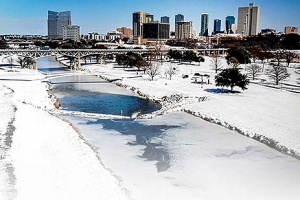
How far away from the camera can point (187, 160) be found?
13.0 m

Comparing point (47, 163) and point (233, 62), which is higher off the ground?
point (233, 62)

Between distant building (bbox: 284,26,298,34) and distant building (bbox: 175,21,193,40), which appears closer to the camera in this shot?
distant building (bbox: 284,26,298,34)

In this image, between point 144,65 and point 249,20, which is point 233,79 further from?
point 249,20

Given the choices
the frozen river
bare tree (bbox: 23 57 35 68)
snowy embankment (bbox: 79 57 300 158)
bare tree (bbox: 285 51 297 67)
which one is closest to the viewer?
the frozen river

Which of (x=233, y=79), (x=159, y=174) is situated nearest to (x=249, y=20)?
(x=233, y=79)

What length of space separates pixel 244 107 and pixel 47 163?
14233 millimetres

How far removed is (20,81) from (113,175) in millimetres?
29378

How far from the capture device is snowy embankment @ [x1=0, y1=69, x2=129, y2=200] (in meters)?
10.0

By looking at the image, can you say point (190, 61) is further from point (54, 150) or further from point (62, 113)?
point (54, 150)

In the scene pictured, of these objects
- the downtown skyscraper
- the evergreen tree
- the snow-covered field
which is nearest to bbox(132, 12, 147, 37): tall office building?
the downtown skyscraper

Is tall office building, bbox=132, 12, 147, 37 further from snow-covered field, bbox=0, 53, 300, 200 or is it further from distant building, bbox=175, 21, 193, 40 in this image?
snow-covered field, bbox=0, 53, 300, 200

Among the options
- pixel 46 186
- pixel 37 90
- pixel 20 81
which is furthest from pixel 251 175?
pixel 20 81

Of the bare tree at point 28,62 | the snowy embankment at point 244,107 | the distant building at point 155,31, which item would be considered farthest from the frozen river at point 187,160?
the distant building at point 155,31

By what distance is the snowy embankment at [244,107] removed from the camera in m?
16.3
